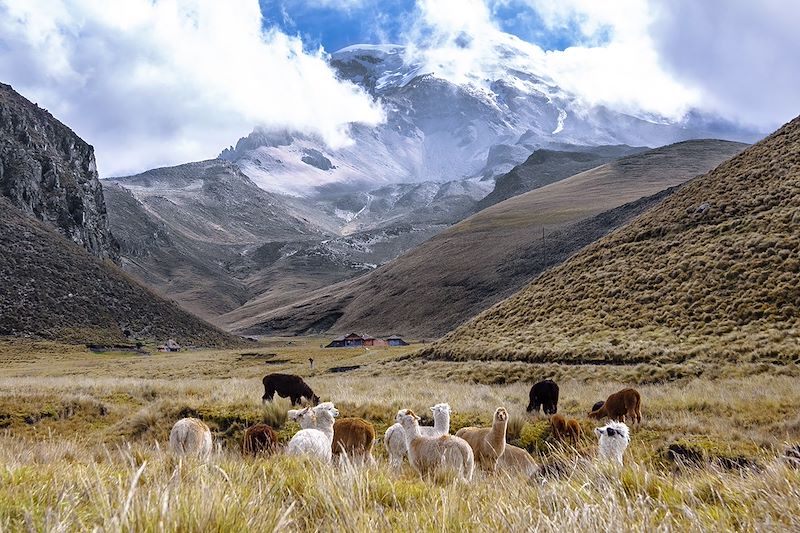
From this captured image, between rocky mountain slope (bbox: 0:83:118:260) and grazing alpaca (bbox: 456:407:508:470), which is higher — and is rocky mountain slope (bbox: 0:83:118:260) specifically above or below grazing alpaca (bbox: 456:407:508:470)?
above

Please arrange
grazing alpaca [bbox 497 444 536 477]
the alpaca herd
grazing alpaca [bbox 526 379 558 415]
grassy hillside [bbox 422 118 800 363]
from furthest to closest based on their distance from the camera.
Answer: grassy hillside [bbox 422 118 800 363] → grazing alpaca [bbox 526 379 558 415] → grazing alpaca [bbox 497 444 536 477] → the alpaca herd

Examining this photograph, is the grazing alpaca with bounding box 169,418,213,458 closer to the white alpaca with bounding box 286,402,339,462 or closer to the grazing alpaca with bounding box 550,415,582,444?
the white alpaca with bounding box 286,402,339,462

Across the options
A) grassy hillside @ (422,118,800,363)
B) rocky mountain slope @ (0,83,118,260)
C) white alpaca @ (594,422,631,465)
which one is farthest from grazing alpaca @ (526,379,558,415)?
rocky mountain slope @ (0,83,118,260)

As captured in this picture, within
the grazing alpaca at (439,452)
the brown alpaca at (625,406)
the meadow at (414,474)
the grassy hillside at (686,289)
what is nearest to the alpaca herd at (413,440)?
the grazing alpaca at (439,452)

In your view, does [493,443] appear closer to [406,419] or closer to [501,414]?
[501,414]

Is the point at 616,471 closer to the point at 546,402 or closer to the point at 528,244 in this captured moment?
the point at 546,402

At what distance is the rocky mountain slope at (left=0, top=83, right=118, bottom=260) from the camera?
110938 mm

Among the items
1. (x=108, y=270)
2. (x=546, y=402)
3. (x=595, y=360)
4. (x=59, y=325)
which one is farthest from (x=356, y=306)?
(x=546, y=402)

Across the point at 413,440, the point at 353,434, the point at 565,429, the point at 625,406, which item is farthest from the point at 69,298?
the point at 413,440

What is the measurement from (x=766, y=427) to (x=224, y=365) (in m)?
57.2

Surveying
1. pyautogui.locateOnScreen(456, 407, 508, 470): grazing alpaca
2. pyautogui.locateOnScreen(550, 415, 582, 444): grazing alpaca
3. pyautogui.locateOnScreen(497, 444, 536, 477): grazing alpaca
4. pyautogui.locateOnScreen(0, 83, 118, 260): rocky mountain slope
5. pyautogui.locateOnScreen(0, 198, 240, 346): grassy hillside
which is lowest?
pyautogui.locateOnScreen(550, 415, 582, 444): grazing alpaca

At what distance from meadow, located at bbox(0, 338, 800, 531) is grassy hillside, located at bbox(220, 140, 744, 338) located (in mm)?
84521

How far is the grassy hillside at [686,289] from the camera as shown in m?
28.6

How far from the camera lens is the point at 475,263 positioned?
5463 inches
